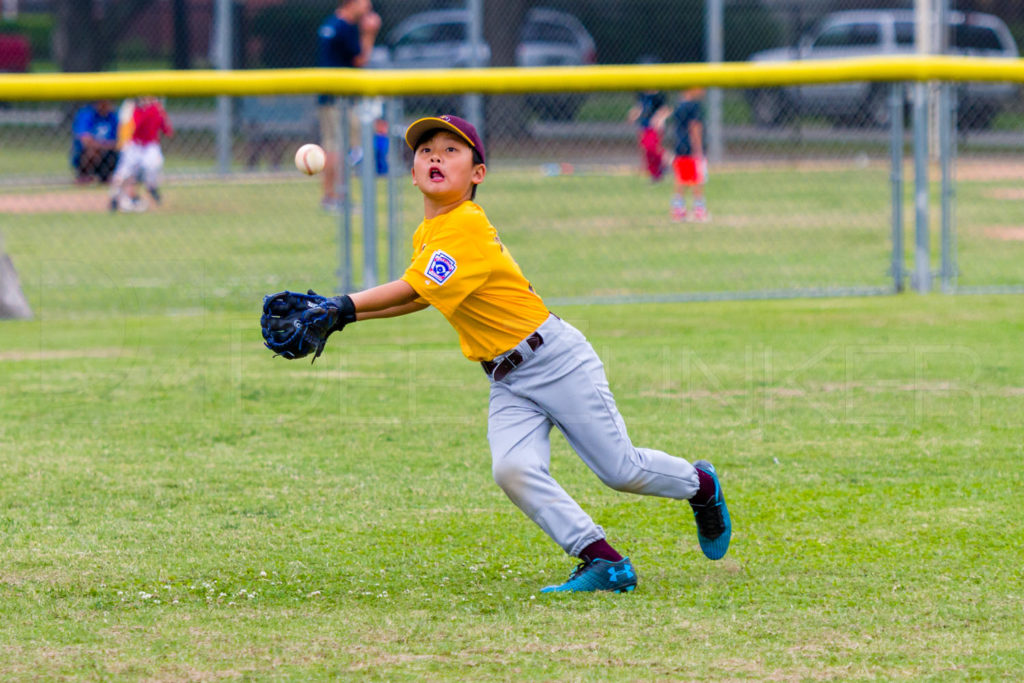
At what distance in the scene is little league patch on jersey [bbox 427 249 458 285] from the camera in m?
4.17

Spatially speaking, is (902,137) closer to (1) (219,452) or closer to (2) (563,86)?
(2) (563,86)

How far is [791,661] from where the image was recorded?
369cm

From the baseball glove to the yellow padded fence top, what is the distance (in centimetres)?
588

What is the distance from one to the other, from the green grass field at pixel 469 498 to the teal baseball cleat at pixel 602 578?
2.2 inches

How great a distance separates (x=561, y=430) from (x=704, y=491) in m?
0.53

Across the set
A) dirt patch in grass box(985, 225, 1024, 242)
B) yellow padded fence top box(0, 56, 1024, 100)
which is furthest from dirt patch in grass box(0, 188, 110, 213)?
dirt patch in grass box(985, 225, 1024, 242)

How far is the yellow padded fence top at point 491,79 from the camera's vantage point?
9.50 metres

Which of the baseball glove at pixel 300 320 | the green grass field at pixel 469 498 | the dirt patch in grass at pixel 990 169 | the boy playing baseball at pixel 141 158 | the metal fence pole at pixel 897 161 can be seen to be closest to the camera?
the green grass field at pixel 469 498

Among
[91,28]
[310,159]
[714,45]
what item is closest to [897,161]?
[310,159]

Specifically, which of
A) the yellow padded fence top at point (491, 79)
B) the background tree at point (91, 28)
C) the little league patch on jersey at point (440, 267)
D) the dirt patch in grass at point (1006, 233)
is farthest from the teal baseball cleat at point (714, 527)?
the background tree at point (91, 28)

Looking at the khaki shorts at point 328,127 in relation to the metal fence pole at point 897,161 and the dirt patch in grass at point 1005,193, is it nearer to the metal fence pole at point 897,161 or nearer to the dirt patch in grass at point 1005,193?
the metal fence pole at point 897,161

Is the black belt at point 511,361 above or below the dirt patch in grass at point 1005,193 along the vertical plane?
below

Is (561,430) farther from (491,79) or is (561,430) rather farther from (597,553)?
(491,79)

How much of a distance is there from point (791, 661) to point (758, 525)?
1328 mm
